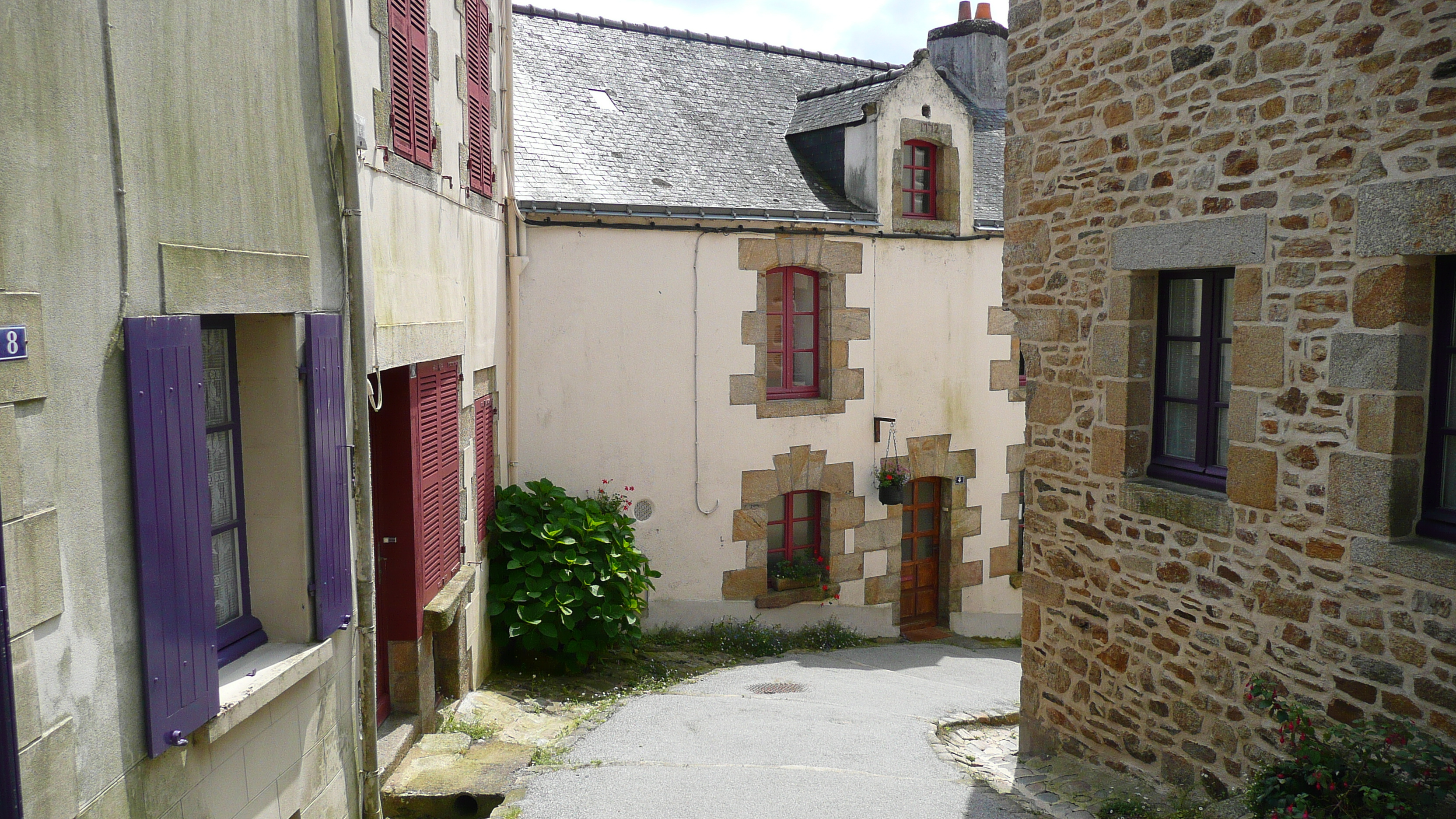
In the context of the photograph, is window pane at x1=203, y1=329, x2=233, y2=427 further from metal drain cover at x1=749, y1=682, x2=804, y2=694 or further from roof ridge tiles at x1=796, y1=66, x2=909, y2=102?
roof ridge tiles at x1=796, y1=66, x2=909, y2=102

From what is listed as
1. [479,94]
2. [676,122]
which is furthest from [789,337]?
[479,94]

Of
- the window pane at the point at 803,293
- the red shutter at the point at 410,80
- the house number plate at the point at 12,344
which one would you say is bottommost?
the house number plate at the point at 12,344

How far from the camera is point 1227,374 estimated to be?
16.9 feet

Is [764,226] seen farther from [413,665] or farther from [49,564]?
[49,564]

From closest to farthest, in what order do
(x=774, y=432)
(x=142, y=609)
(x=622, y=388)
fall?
(x=142, y=609) < (x=622, y=388) < (x=774, y=432)

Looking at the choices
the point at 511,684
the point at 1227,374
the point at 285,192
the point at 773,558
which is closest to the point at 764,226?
the point at 773,558

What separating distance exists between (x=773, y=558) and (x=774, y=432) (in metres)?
1.33

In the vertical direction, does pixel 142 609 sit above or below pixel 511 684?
above

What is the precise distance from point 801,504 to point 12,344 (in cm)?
884

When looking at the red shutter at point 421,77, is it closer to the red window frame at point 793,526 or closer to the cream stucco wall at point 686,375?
the cream stucco wall at point 686,375

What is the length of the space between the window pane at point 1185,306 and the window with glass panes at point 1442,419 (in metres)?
1.18

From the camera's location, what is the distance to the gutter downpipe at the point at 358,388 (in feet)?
13.9

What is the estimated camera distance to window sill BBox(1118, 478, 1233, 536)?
16.3 ft

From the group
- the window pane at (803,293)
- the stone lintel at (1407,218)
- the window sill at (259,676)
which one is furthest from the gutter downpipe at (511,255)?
the stone lintel at (1407,218)
